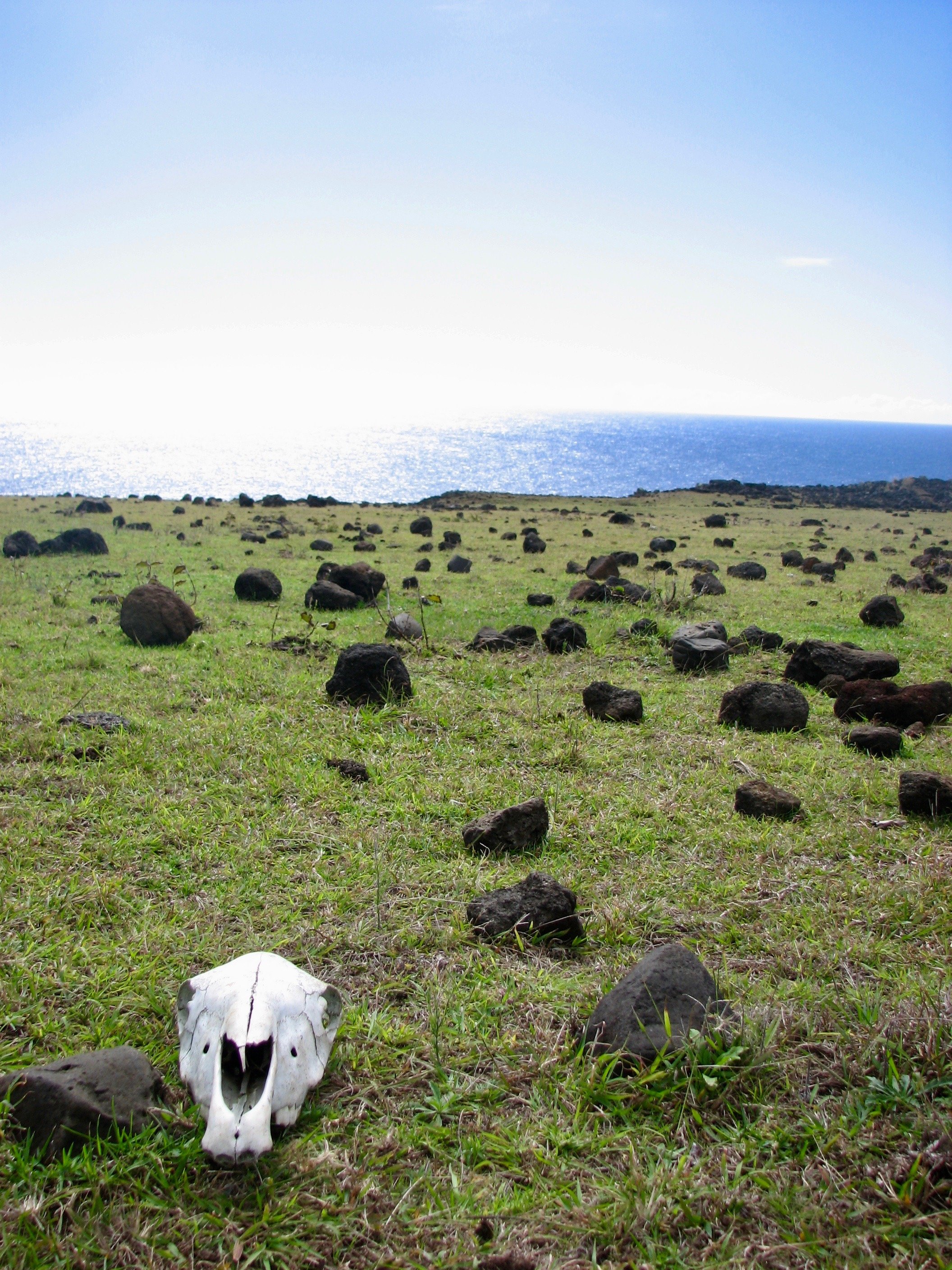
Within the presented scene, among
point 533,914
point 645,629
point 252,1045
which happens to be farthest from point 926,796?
point 645,629

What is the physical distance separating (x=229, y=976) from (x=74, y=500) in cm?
3243

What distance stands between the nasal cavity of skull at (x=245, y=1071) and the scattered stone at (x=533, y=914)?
1.38 m

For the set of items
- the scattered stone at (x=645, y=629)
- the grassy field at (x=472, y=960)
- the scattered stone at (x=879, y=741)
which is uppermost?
the scattered stone at (x=645, y=629)

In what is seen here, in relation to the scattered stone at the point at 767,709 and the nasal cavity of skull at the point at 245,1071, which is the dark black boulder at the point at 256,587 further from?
the nasal cavity of skull at the point at 245,1071

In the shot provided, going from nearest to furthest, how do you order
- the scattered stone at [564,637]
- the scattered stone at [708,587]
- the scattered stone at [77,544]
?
1. the scattered stone at [564,637]
2. the scattered stone at [708,587]
3. the scattered stone at [77,544]

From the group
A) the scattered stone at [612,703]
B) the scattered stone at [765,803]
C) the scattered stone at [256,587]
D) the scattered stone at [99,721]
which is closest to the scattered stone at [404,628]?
the scattered stone at [612,703]

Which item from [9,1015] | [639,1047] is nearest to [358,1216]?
[639,1047]

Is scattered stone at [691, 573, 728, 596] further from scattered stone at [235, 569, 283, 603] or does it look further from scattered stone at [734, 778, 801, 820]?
scattered stone at [734, 778, 801, 820]

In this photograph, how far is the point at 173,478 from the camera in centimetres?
11175

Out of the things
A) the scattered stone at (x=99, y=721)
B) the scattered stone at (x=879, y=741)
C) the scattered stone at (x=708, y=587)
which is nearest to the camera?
the scattered stone at (x=99, y=721)

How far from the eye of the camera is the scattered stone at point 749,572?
1686cm

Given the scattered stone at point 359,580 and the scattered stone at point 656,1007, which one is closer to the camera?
the scattered stone at point 656,1007

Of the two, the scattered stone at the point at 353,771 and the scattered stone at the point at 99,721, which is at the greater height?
the scattered stone at the point at 99,721

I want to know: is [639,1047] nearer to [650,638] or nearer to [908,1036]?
[908,1036]
